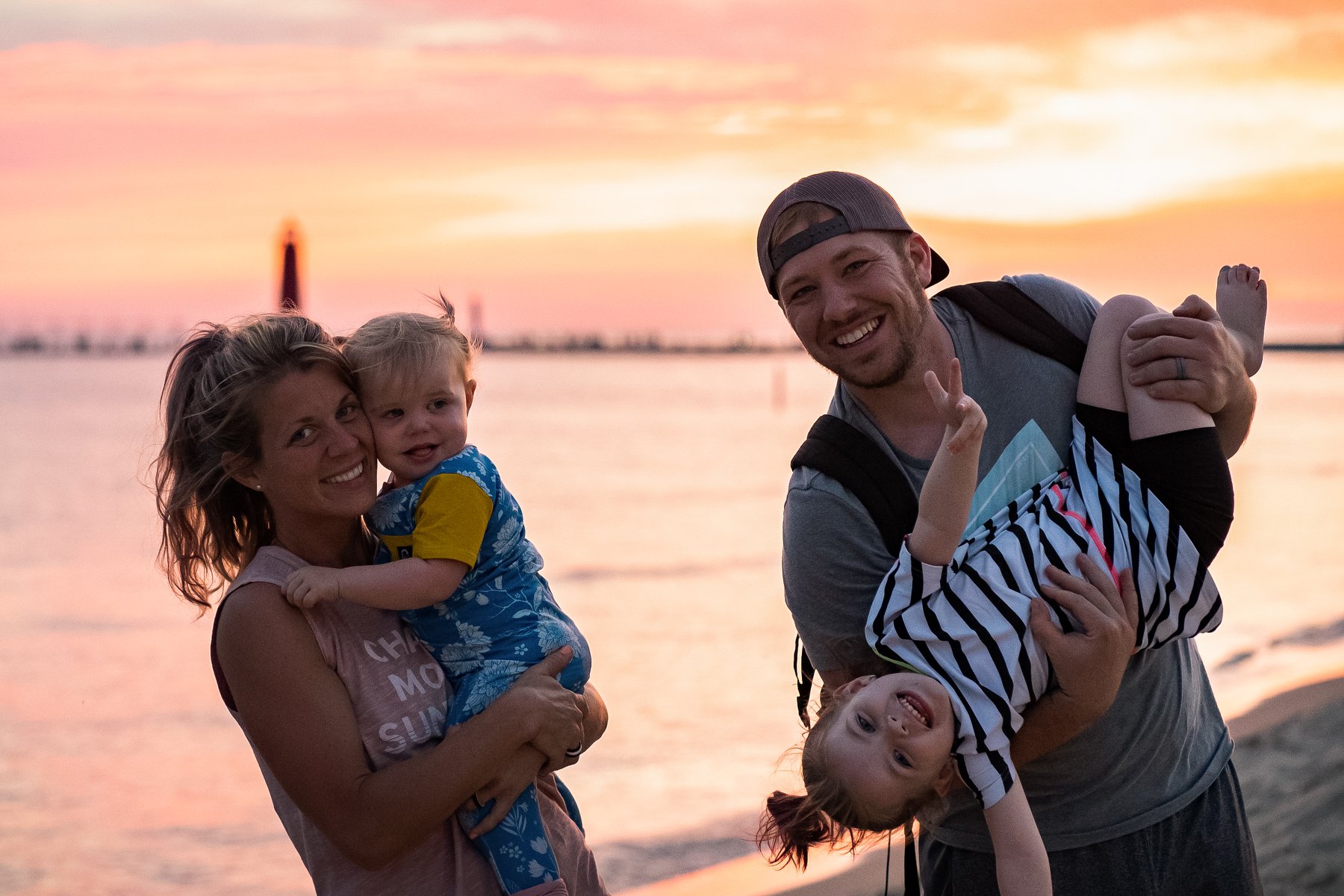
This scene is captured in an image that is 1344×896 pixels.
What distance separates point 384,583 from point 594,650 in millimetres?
7453

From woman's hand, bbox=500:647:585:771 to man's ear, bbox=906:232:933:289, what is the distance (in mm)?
1108

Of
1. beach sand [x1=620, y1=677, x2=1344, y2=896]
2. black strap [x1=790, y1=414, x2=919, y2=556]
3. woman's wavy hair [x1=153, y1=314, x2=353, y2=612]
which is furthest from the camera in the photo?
beach sand [x1=620, y1=677, x2=1344, y2=896]

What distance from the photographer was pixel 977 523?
2510mm

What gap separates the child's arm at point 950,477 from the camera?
2.25 m

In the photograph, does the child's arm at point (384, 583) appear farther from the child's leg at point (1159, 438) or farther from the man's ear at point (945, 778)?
the child's leg at point (1159, 438)

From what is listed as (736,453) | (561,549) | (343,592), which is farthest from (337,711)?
(736,453)

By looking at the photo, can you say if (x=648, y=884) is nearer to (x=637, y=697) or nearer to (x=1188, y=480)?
(x=637, y=697)

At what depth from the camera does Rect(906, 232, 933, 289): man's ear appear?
266cm

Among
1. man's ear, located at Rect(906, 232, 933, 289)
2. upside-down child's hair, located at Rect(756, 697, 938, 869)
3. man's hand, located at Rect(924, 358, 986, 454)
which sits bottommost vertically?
upside-down child's hair, located at Rect(756, 697, 938, 869)

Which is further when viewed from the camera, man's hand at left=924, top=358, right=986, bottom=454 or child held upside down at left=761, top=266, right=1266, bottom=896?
child held upside down at left=761, top=266, right=1266, bottom=896

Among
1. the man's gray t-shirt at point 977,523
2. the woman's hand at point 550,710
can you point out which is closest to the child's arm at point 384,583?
the woman's hand at point 550,710

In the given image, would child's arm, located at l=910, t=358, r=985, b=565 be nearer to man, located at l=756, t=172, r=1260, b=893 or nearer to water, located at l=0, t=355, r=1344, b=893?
man, located at l=756, t=172, r=1260, b=893

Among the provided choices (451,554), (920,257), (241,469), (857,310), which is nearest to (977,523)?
(857,310)

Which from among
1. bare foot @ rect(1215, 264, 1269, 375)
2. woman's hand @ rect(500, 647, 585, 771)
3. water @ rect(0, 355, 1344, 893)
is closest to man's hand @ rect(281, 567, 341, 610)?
woman's hand @ rect(500, 647, 585, 771)
